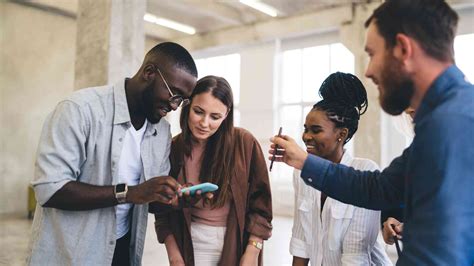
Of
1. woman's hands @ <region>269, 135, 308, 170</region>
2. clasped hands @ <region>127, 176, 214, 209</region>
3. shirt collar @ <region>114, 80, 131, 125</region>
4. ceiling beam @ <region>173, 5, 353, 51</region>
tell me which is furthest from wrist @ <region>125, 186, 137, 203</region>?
ceiling beam @ <region>173, 5, 353, 51</region>

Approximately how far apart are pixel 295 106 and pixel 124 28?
630 cm

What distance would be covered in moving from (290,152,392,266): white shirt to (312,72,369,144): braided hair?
0.15 m

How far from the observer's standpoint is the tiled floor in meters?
5.07

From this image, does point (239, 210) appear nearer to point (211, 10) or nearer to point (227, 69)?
point (211, 10)

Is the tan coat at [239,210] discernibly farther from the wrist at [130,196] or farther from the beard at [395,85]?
the beard at [395,85]

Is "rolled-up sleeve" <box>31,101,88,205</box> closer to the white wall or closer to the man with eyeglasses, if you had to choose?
the man with eyeglasses

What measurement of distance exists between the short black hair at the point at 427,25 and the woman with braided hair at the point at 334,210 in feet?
2.71

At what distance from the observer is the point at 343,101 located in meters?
1.82

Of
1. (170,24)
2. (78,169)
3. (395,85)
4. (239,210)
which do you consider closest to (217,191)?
(239,210)

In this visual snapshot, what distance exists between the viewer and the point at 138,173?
1655mm

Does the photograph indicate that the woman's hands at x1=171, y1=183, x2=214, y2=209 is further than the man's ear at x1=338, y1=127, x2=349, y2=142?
No

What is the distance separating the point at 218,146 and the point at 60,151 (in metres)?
0.77

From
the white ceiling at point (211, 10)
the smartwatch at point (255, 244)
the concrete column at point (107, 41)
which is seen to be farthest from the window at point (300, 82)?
the smartwatch at point (255, 244)

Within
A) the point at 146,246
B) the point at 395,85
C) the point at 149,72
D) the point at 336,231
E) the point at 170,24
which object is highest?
the point at 170,24
